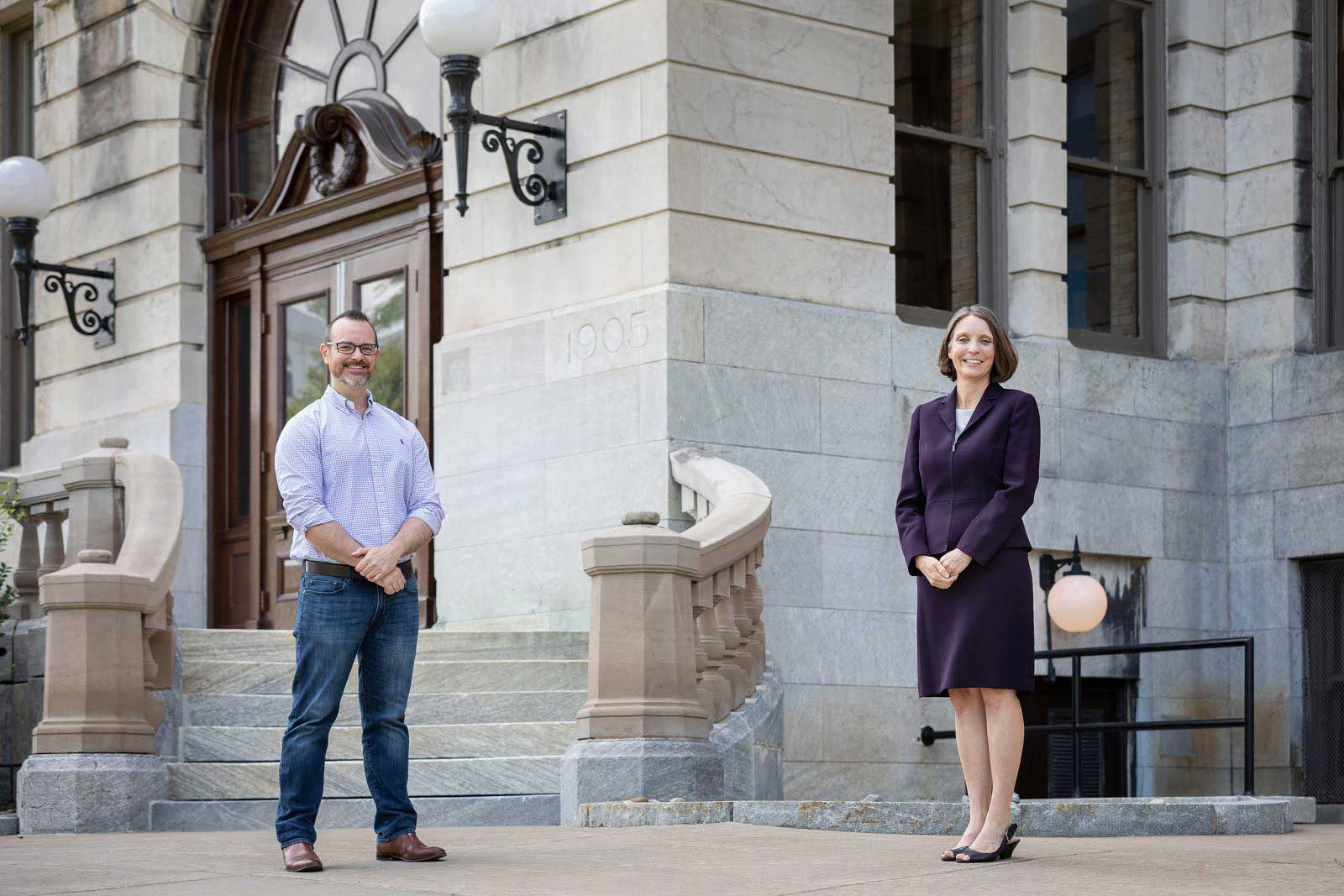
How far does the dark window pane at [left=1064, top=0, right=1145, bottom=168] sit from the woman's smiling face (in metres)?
7.07

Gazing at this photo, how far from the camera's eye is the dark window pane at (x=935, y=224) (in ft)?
39.4

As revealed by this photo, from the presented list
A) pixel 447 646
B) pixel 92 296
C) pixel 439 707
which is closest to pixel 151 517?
pixel 447 646

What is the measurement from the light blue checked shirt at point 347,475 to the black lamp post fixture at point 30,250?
27.3 feet

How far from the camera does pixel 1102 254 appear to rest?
1300 cm

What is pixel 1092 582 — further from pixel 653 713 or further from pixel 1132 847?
pixel 1132 847

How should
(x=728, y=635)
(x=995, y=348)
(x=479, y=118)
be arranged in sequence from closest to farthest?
(x=995, y=348) → (x=728, y=635) → (x=479, y=118)

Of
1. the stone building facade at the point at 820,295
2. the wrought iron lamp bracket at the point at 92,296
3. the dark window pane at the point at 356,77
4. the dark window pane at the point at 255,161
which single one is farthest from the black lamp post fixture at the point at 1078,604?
the wrought iron lamp bracket at the point at 92,296

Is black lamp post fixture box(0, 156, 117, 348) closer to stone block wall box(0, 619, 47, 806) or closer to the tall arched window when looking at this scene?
the tall arched window

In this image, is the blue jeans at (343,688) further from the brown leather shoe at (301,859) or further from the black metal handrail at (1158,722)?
the black metal handrail at (1158,722)

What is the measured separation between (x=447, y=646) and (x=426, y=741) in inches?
45.3

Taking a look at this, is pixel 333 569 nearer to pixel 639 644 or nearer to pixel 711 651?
pixel 639 644

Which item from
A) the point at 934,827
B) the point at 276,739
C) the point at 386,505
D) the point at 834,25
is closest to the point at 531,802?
the point at 276,739

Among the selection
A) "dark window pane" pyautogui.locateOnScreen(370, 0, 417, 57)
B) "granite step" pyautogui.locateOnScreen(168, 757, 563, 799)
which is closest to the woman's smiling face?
"granite step" pyautogui.locateOnScreen(168, 757, 563, 799)

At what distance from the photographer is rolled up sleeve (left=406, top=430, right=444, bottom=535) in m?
6.34
